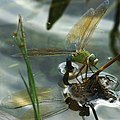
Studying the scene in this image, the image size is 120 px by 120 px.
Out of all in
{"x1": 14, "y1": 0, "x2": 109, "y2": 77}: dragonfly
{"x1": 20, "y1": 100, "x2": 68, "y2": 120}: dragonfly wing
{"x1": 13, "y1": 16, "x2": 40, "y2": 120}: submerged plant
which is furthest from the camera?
{"x1": 14, "y1": 0, "x2": 109, "y2": 77}: dragonfly

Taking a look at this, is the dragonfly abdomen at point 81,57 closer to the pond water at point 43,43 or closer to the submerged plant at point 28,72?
the pond water at point 43,43

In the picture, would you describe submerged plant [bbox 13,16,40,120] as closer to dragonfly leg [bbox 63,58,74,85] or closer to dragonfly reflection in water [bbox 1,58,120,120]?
dragonfly reflection in water [bbox 1,58,120,120]

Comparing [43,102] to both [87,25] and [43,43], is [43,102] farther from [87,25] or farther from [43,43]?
[43,43]

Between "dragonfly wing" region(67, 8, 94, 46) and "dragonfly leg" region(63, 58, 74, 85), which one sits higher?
"dragonfly wing" region(67, 8, 94, 46)

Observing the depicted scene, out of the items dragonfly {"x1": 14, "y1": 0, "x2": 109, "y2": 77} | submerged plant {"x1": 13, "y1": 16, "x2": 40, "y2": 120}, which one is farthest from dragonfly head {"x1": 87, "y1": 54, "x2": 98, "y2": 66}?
submerged plant {"x1": 13, "y1": 16, "x2": 40, "y2": 120}

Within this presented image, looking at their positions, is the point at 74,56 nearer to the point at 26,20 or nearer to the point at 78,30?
the point at 78,30

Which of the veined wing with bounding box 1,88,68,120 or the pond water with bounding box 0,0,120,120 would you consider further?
the pond water with bounding box 0,0,120,120

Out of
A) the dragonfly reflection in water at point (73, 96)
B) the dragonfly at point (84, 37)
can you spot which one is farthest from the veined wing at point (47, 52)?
the dragonfly reflection in water at point (73, 96)

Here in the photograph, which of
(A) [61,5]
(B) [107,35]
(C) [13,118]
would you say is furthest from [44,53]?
(A) [61,5]
